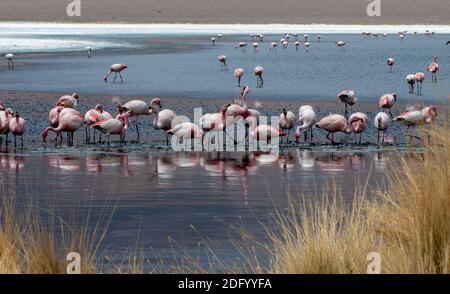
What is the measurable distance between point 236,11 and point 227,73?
113m

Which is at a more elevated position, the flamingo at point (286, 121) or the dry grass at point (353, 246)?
the flamingo at point (286, 121)

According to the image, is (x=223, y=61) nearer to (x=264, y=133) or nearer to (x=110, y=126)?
(x=110, y=126)

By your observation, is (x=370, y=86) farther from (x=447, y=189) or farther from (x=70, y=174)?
Answer: (x=447, y=189)

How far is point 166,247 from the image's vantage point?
10969mm

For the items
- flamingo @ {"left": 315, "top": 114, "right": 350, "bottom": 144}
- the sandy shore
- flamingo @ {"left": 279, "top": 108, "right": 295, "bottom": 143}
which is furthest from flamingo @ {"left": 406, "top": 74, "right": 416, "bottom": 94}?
the sandy shore

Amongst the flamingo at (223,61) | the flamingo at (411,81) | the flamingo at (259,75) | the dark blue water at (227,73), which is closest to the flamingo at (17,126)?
the dark blue water at (227,73)

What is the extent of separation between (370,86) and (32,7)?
128m

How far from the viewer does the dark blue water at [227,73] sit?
3472 cm

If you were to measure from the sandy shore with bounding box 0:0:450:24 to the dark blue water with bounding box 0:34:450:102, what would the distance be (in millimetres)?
75543

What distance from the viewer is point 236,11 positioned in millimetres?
155000

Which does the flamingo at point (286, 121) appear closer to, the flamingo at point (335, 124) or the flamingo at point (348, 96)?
the flamingo at point (335, 124)

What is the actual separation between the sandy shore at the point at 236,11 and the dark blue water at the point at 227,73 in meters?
75.5

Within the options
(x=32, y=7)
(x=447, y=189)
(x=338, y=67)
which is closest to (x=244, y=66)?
(x=338, y=67)

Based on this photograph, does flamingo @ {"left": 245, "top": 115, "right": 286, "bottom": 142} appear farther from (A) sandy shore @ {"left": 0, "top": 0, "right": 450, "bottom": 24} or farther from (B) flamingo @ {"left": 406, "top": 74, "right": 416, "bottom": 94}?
(A) sandy shore @ {"left": 0, "top": 0, "right": 450, "bottom": 24}
